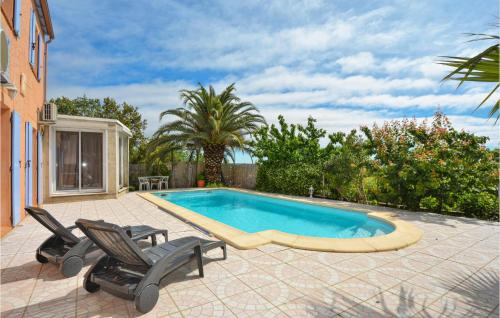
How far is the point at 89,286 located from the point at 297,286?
2.65m

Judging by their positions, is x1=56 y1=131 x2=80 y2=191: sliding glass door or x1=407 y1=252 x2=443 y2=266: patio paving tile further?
x1=56 y1=131 x2=80 y2=191: sliding glass door

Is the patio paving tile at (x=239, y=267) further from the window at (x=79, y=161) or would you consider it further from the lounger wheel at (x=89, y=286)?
the window at (x=79, y=161)

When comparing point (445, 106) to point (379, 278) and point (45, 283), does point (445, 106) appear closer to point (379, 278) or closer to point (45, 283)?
point (379, 278)

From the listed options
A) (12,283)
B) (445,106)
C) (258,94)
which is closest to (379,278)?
(12,283)

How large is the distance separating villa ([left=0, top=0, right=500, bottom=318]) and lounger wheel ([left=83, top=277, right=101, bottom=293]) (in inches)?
1.1

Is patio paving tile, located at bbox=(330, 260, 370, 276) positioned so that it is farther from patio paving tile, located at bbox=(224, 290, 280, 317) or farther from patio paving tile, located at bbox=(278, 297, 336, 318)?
patio paving tile, located at bbox=(224, 290, 280, 317)

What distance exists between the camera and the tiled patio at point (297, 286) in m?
2.90

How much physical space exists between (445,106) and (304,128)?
612cm

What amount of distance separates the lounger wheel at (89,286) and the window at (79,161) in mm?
9568

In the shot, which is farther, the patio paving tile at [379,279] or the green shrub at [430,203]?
the green shrub at [430,203]

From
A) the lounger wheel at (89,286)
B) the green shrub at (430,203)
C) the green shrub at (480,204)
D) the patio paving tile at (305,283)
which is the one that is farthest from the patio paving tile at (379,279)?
the green shrub at (480,204)

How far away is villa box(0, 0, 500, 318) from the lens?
9.77ft

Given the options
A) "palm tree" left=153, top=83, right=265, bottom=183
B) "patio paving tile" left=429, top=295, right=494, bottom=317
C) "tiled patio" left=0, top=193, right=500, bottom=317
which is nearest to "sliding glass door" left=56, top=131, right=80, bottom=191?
"palm tree" left=153, top=83, right=265, bottom=183

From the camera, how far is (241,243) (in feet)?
16.8
